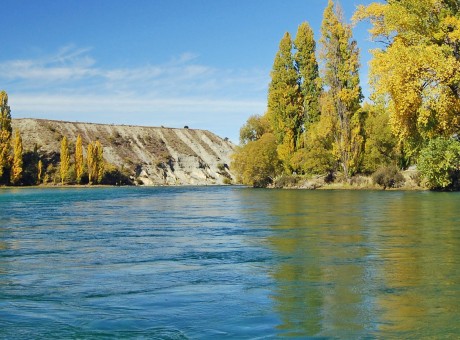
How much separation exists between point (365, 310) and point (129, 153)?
13605 cm

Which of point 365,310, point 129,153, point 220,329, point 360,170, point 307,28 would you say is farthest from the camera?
point 129,153

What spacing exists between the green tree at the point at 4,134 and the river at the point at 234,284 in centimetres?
8132

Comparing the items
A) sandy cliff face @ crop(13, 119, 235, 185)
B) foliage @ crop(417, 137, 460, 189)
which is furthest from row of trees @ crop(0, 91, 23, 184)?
foliage @ crop(417, 137, 460, 189)

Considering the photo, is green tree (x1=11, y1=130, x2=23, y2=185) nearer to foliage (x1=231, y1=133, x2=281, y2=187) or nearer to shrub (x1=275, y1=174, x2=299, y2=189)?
foliage (x1=231, y1=133, x2=281, y2=187)

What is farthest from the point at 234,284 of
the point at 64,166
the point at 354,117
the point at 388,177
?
the point at 64,166

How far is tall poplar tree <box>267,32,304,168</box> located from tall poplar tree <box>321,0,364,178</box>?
30.6ft

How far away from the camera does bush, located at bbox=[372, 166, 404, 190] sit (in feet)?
172

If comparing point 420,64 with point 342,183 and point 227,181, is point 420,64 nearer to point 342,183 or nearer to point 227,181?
point 342,183

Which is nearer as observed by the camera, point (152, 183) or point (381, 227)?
point (381, 227)

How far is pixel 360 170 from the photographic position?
58.3 m

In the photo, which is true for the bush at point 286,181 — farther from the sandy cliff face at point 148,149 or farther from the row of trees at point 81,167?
the sandy cliff face at point 148,149

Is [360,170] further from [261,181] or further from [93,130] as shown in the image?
[93,130]

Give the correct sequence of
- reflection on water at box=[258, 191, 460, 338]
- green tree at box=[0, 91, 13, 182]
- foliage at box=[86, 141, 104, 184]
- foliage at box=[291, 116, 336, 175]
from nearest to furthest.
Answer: reflection on water at box=[258, 191, 460, 338] → foliage at box=[291, 116, 336, 175] → green tree at box=[0, 91, 13, 182] → foliage at box=[86, 141, 104, 184]

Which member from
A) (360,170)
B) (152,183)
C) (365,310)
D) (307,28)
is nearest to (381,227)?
(365,310)
